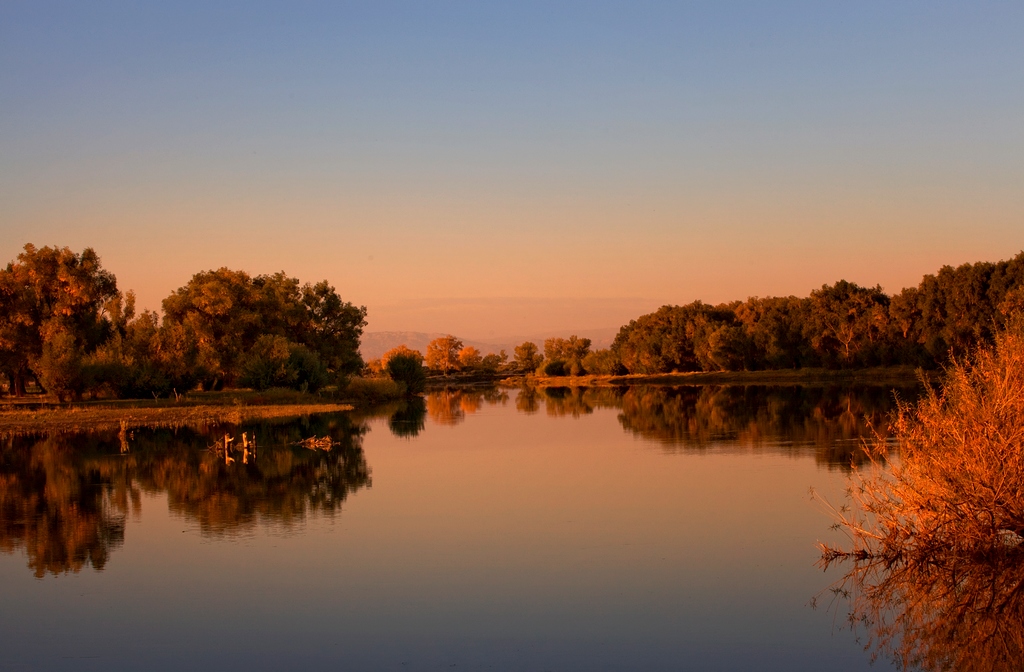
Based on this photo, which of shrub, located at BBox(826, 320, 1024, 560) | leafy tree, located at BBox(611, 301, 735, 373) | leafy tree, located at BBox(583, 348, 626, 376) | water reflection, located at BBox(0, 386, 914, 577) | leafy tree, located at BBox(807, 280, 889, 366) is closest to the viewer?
shrub, located at BBox(826, 320, 1024, 560)

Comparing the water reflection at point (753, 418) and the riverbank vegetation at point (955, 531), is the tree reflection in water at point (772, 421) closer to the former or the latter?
the water reflection at point (753, 418)

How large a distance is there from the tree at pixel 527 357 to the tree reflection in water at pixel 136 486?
119 m

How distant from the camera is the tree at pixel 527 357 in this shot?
157750 millimetres

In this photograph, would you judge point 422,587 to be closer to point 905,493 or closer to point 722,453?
point 905,493

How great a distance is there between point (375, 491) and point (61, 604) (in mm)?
10828

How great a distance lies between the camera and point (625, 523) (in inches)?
717

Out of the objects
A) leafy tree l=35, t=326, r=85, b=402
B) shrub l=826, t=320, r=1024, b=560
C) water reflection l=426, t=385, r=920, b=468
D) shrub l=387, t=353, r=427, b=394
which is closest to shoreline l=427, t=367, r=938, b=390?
water reflection l=426, t=385, r=920, b=468

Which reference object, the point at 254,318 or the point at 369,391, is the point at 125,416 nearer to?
the point at 254,318

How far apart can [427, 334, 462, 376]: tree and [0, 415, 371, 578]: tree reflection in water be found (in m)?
120

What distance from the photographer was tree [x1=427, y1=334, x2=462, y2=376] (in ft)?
522

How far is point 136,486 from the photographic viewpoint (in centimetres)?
2450

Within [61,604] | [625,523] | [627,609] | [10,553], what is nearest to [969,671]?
[627,609]

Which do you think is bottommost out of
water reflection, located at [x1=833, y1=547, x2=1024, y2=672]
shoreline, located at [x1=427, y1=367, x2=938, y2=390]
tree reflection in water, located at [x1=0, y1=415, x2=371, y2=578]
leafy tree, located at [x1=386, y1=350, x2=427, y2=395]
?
water reflection, located at [x1=833, y1=547, x2=1024, y2=672]

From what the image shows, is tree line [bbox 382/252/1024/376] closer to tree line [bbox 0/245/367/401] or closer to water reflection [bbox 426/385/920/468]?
water reflection [bbox 426/385/920/468]
